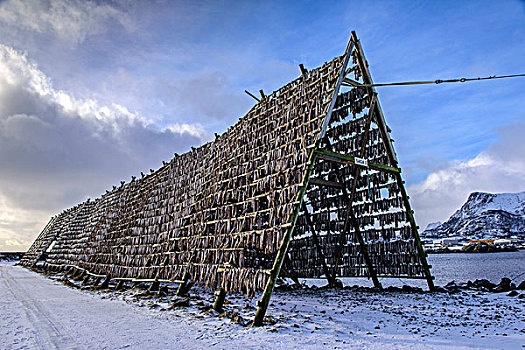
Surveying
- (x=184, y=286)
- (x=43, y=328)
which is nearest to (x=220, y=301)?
(x=184, y=286)

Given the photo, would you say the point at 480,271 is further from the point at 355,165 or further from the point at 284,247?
the point at 284,247

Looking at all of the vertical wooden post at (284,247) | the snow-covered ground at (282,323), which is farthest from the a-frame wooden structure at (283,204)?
the snow-covered ground at (282,323)

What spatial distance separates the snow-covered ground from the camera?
539 centimetres

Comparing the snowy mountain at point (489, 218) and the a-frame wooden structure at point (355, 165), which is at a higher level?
the snowy mountain at point (489, 218)

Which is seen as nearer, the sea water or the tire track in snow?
the tire track in snow

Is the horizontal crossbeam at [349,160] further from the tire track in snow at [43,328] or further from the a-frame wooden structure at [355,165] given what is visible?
the tire track in snow at [43,328]

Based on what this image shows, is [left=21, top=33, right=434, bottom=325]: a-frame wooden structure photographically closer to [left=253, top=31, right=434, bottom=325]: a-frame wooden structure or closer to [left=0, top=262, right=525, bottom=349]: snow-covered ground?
[left=253, top=31, right=434, bottom=325]: a-frame wooden structure

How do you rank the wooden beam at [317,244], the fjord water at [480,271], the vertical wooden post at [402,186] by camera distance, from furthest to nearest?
the fjord water at [480,271]
the wooden beam at [317,244]
the vertical wooden post at [402,186]

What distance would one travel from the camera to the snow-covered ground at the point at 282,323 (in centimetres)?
539

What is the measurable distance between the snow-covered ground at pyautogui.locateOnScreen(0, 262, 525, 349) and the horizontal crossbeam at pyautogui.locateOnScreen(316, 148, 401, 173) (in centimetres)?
355

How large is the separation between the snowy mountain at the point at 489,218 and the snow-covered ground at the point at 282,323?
143946mm

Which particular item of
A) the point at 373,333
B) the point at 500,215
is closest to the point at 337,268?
the point at 373,333

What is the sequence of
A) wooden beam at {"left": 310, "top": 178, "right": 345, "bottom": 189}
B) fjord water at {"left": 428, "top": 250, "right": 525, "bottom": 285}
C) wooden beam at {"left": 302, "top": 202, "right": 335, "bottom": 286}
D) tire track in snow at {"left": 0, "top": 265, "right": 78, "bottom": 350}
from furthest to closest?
fjord water at {"left": 428, "top": 250, "right": 525, "bottom": 285}, wooden beam at {"left": 302, "top": 202, "right": 335, "bottom": 286}, wooden beam at {"left": 310, "top": 178, "right": 345, "bottom": 189}, tire track in snow at {"left": 0, "top": 265, "right": 78, "bottom": 350}

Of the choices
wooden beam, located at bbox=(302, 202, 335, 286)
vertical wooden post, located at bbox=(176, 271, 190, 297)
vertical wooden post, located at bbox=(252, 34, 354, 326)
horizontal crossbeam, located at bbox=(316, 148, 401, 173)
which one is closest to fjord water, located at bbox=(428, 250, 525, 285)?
wooden beam, located at bbox=(302, 202, 335, 286)
